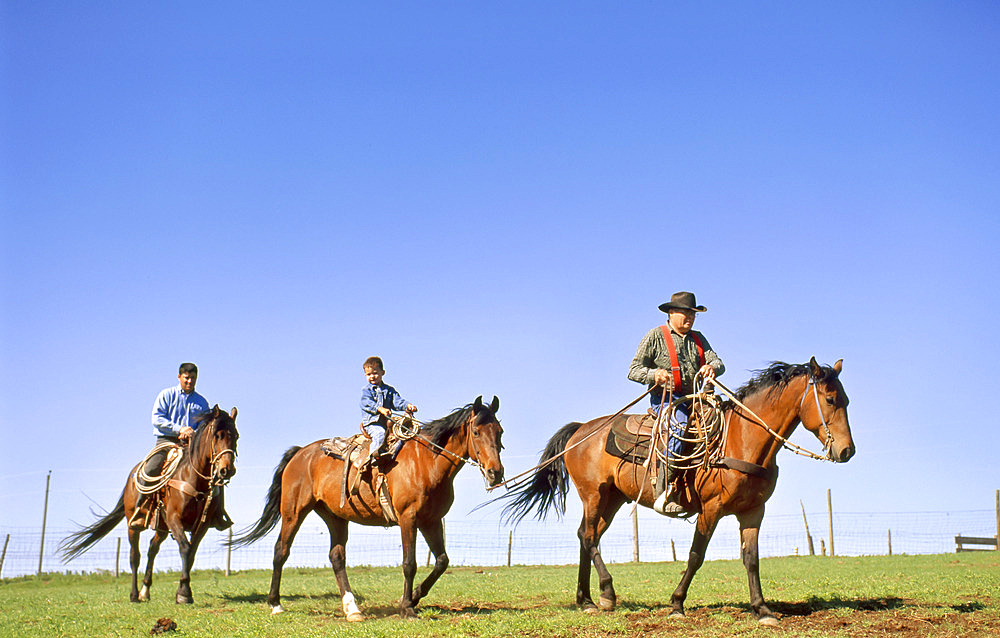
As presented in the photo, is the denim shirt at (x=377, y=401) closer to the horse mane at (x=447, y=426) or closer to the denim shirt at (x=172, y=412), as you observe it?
the horse mane at (x=447, y=426)

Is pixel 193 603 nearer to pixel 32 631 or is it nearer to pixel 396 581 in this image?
pixel 32 631

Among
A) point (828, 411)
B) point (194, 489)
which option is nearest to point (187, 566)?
point (194, 489)

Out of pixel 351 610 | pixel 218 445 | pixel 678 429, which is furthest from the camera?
pixel 218 445

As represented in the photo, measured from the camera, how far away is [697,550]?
9.27m

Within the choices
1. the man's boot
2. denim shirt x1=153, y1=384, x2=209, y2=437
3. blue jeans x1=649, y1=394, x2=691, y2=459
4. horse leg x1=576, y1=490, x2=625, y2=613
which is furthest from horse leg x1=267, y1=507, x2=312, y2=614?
blue jeans x1=649, y1=394, x2=691, y2=459

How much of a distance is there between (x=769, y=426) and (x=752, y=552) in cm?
133

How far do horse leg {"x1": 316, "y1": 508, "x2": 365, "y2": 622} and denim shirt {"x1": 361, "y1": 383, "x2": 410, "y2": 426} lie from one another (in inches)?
63.5

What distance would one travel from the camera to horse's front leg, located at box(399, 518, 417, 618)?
9758 mm

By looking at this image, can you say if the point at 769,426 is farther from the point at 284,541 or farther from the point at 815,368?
the point at 284,541

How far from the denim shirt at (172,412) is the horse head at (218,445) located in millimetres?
937

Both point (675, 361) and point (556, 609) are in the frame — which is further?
point (556, 609)

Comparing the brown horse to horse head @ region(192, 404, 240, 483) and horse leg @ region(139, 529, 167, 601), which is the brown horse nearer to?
horse head @ region(192, 404, 240, 483)

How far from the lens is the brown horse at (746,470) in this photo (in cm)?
877

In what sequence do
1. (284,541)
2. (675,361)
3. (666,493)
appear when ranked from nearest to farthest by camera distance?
(666,493) < (675,361) < (284,541)
